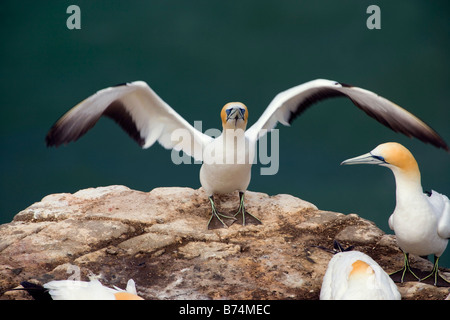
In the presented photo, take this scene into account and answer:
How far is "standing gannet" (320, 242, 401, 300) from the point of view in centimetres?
352

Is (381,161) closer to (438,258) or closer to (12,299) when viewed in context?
(438,258)

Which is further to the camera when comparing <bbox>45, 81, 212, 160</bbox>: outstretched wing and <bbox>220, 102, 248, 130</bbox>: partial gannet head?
<bbox>220, 102, 248, 130</bbox>: partial gannet head

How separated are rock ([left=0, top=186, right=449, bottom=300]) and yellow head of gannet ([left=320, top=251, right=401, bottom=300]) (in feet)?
1.17

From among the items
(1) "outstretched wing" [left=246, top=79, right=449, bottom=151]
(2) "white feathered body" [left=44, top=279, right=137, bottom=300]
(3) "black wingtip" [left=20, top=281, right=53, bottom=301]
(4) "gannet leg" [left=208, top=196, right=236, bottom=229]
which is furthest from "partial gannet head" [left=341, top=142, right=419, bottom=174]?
(3) "black wingtip" [left=20, top=281, right=53, bottom=301]

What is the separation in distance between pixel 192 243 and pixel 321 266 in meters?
1.15

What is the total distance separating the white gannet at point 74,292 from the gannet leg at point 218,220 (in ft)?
5.62

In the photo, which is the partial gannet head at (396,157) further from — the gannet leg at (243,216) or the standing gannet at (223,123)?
the gannet leg at (243,216)

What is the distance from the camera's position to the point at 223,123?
17.5 ft

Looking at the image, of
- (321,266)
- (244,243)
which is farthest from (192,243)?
(321,266)

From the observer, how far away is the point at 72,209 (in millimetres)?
5641

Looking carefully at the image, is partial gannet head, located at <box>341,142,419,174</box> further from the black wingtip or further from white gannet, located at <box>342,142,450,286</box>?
the black wingtip

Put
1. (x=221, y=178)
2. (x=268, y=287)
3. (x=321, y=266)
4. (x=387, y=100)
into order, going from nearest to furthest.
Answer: (x=268, y=287) → (x=321, y=266) → (x=387, y=100) → (x=221, y=178)

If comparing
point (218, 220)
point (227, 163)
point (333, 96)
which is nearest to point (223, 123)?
point (227, 163)

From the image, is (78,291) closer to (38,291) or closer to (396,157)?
(38,291)
